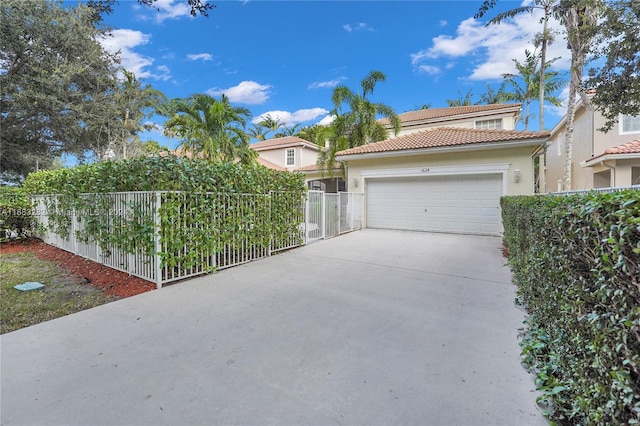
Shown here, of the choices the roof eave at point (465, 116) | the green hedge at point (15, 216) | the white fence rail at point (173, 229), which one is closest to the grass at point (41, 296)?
the white fence rail at point (173, 229)

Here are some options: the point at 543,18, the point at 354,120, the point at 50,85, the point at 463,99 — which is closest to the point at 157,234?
the point at 354,120

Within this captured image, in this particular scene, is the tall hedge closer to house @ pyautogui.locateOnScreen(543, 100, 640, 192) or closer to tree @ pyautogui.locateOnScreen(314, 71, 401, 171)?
tree @ pyautogui.locateOnScreen(314, 71, 401, 171)

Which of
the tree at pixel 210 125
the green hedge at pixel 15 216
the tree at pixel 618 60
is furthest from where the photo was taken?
the tree at pixel 210 125

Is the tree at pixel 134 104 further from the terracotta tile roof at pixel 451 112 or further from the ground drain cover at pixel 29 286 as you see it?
the terracotta tile roof at pixel 451 112

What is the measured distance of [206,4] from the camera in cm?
Result: 438

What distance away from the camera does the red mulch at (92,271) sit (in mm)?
4948

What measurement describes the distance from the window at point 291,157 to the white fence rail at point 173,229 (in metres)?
13.5

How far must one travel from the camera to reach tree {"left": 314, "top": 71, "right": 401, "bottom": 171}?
47.7 feet

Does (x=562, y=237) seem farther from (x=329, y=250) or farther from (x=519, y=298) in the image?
(x=329, y=250)

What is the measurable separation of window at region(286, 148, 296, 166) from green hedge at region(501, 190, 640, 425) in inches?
781

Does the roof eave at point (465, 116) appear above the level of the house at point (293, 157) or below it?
above

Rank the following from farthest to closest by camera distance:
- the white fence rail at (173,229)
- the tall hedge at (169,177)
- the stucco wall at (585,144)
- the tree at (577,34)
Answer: the stucco wall at (585,144), the tree at (577,34), the tall hedge at (169,177), the white fence rail at (173,229)

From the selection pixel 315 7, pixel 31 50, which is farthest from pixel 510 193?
pixel 31 50

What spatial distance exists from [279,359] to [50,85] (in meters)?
18.1
